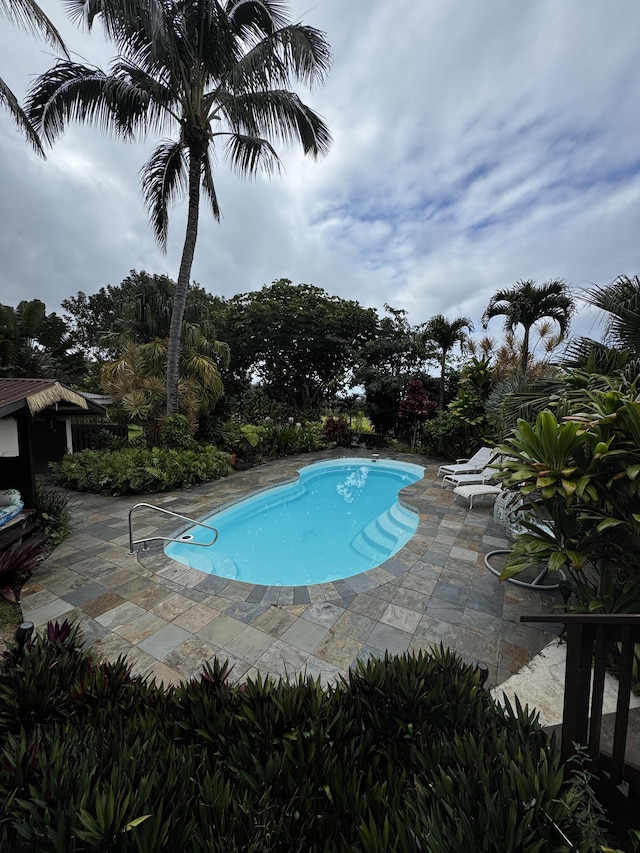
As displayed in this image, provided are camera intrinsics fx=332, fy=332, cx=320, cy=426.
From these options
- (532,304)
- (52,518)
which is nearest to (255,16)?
(532,304)

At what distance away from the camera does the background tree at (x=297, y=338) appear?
52.1 ft

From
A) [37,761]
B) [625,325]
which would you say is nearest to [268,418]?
[625,325]

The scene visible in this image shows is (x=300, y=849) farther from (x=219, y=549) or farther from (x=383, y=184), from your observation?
(x=383, y=184)

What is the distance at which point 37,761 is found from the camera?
1.41 metres

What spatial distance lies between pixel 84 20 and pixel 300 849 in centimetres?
1156

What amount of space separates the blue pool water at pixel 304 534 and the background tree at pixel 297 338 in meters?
8.18

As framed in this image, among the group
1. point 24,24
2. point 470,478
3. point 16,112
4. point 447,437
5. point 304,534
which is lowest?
point 304,534

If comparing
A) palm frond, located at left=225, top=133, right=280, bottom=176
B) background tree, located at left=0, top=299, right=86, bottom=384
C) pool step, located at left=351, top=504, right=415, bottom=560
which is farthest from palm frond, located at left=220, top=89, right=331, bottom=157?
background tree, located at left=0, top=299, right=86, bottom=384

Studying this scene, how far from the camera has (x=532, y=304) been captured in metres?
8.39

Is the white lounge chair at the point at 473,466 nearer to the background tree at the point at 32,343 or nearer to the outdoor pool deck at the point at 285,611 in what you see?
the outdoor pool deck at the point at 285,611

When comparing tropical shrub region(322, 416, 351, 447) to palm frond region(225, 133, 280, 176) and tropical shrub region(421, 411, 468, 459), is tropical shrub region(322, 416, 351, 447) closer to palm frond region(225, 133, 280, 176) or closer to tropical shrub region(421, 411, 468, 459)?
tropical shrub region(421, 411, 468, 459)

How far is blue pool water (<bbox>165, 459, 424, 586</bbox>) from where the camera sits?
512cm

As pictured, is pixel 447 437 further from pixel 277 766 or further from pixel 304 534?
pixel 277 766

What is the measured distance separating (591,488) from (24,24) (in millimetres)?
9170
